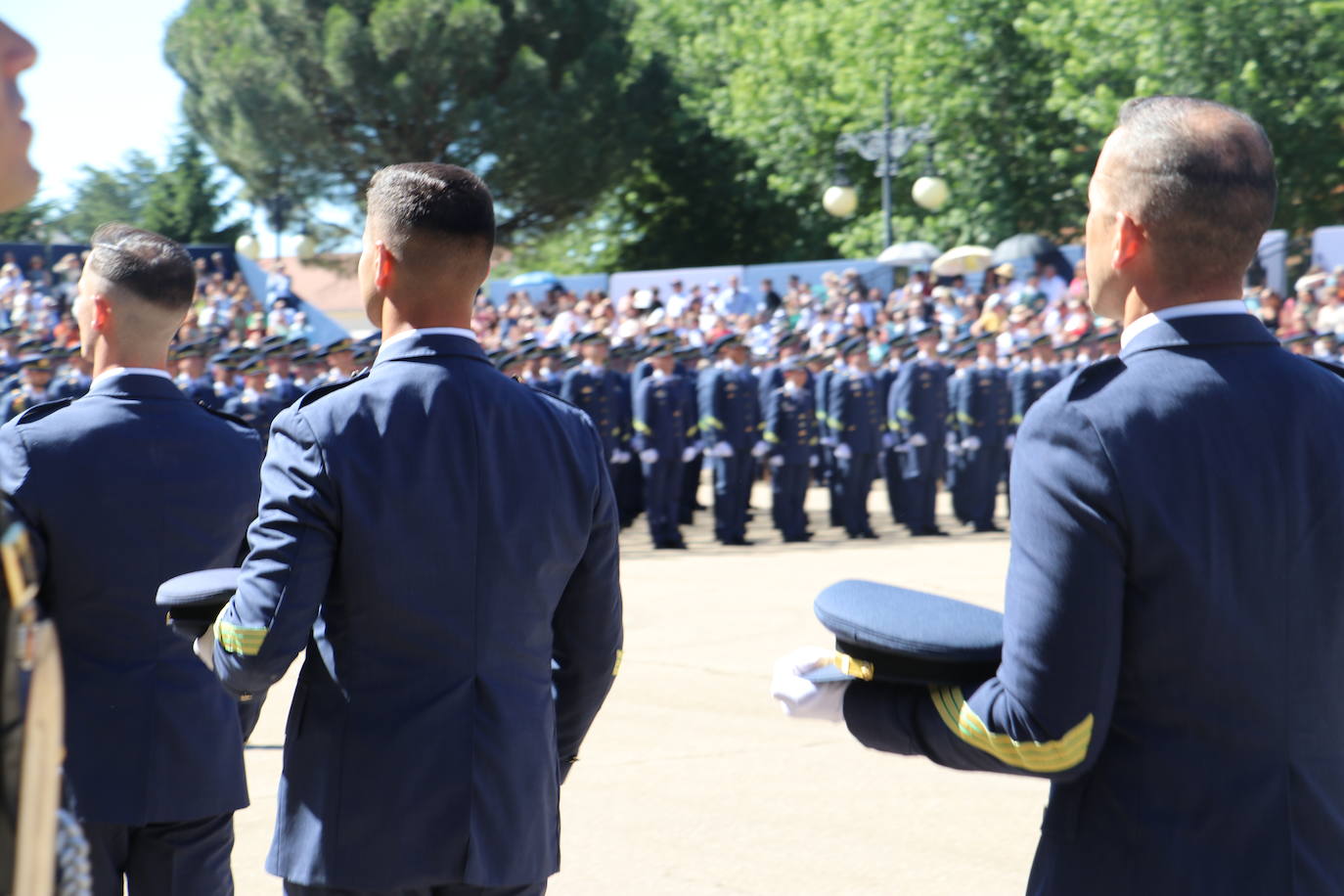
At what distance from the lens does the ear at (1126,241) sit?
2.13 meters

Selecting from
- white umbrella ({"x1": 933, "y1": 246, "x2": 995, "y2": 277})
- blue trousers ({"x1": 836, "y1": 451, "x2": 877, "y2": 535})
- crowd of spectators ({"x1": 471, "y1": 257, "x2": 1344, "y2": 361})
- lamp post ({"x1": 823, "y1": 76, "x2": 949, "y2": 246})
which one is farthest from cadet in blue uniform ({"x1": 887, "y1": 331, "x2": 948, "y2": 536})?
lamp post ({"x1": 823, "y1": 76, "x2": 949, "y2": 246})

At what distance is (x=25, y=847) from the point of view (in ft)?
4.12

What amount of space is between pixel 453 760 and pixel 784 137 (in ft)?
114

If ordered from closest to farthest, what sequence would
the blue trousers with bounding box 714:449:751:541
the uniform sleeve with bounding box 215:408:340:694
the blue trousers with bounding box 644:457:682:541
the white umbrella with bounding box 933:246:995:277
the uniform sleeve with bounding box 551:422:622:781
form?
the uniform sleeve with bounding box 215:408:340:694 → the uniform sleeve with bounding box 551:422:622:781 → the blue trousers with bounding box 644:457:682:541 → the blue trousers with bounding box 714:449:751:541 → the white umbrella with bounding box 933:246:995:277

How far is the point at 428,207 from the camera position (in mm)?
2738

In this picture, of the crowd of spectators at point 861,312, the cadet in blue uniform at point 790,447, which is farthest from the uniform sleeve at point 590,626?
the crowd of spectators at point 861,312

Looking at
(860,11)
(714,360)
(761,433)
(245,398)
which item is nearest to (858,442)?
(761,433)

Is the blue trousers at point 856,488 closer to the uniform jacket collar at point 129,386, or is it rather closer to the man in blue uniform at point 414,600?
the uniform jacket collar at point 129,386

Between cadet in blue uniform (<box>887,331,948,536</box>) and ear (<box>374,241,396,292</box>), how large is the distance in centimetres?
1406

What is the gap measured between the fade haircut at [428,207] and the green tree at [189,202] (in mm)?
40630

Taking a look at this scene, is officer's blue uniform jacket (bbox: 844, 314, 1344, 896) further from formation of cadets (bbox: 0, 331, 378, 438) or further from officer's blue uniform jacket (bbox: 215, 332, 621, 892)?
formation of cadets (bbox: 0, 331, 378, 438)

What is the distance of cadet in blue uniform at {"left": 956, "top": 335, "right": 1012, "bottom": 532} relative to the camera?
1697cm

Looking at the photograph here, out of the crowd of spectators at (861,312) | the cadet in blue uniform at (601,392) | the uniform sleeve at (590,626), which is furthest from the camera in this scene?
the crowd of spectators at (861,312)

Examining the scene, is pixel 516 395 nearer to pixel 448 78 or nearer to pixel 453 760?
pixel 453 760
